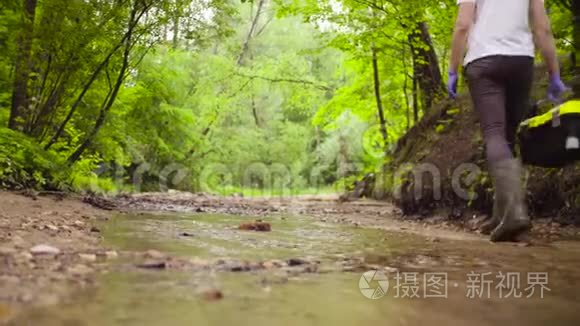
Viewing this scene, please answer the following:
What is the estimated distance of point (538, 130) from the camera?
11.1ft

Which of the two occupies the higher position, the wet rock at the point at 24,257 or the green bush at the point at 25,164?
the green bush at the point at 25,164

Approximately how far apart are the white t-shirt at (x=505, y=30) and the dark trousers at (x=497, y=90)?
5 cm

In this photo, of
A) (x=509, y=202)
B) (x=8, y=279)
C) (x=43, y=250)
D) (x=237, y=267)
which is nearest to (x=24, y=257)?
(x=43, y=250)

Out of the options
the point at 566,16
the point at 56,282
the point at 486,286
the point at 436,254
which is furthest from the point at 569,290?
the point at 566,16

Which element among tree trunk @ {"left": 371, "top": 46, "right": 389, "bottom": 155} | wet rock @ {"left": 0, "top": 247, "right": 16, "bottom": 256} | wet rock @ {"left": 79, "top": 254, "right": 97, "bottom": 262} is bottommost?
wet rock @ {"left": 79, "top": 254, "right": 97, "bottom": 262}

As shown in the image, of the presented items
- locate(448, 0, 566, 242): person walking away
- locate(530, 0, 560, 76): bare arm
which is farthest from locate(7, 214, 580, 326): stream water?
locate(530, 0, 560, 76): bare arm

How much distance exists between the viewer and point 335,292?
1.65 metres

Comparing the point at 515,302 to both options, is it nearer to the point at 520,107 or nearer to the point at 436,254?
the point at 436,254

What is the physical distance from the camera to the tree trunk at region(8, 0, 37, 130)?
6.21 metres

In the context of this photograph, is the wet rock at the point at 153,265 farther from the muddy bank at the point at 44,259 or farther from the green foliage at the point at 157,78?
the green foliage at the point at 157,78

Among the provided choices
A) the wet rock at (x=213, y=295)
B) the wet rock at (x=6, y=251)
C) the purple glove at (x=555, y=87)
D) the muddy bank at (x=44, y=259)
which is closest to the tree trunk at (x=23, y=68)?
the muddy bank at (x=44, y=259)

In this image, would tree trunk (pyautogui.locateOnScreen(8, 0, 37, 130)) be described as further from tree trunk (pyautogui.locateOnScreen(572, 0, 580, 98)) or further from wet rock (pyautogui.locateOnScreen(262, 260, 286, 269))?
tree trunk (pyautogui.locateOnScreen(572, 0, 580, 98))

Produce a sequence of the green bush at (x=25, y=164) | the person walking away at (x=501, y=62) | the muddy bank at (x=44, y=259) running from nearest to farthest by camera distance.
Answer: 1. the muddy bank at (x=44, y=259)
2. the person walking away at (x=501, y=62)
3. the green bush at (x=25, y=164)

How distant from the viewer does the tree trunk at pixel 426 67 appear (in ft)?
29.6
